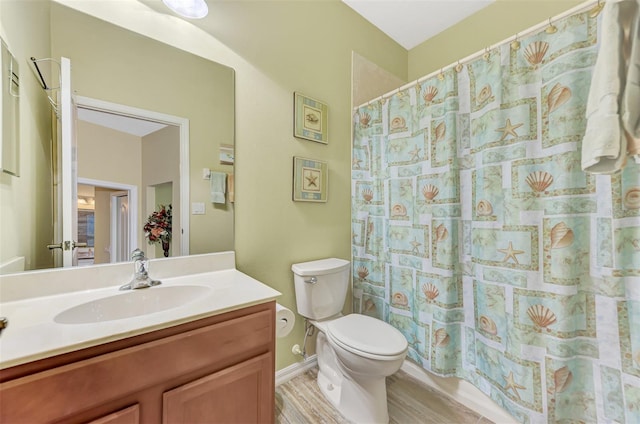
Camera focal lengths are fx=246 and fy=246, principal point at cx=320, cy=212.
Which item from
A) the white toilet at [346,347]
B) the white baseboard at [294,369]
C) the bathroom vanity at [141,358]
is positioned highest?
the bathroom vanity at [141,358]

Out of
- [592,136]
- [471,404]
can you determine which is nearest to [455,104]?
[592,136]

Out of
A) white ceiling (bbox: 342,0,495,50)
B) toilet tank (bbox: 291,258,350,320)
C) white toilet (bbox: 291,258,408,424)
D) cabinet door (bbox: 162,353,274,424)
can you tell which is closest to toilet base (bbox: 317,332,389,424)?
white toilet (bbox: 291,258,408,424)

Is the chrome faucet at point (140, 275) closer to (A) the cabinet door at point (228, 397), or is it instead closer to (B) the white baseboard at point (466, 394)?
(A) the cabinet door at point (228, 397)

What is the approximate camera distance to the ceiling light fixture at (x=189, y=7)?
114 cm

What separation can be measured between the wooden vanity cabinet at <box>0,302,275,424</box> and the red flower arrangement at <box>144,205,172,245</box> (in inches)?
23.5

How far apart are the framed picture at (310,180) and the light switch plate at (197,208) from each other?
22.4 inches

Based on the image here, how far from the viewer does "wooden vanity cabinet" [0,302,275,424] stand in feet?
1.91

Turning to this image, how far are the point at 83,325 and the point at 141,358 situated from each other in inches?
7.3

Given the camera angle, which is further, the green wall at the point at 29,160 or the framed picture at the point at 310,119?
the framed picture at the point at 310,119

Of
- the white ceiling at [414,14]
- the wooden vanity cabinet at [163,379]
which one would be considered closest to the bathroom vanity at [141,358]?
the wooden vanity cabinet at [163,379]

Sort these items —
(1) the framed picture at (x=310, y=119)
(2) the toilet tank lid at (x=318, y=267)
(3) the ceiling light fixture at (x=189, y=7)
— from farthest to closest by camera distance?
1. (1) the framed picture at (x=310, y=119)
2. (2) the toilet tank lid at (x=318, y=267)
3. (3) the ceiling light fixture at (x=189, y=7)

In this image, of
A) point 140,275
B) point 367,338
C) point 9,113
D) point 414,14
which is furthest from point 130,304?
point 414,14

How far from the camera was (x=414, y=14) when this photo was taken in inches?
78.5

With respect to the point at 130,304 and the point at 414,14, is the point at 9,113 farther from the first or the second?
the point at 414,14
